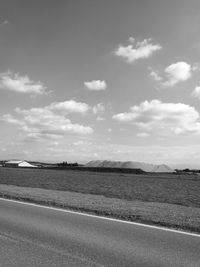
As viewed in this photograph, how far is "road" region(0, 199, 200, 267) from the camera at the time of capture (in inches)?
243

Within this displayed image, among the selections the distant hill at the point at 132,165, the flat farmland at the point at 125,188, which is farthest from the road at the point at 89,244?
the distant hill at the point at 132,165

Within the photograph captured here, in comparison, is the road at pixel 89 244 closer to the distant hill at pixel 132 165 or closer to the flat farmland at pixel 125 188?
the flat farmland at pixel 125 188

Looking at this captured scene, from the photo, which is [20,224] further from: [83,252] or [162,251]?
[162,251]

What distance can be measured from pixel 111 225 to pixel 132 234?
1296mm

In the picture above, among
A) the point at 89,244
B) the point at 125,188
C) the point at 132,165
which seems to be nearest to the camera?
the point at 89,244

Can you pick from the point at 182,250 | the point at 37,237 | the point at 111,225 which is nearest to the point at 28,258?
the point at 37,237

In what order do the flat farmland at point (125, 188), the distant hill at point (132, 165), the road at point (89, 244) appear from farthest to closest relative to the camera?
the distant hill at point (132, 165)
the flat farmland at point (125, 188)
the road at point (89, 244)

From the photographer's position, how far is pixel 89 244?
290 inches

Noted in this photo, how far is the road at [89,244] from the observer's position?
243 inches

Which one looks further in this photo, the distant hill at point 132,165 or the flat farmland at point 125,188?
the distant hill at point 132,165

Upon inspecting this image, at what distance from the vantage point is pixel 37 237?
25.9ft

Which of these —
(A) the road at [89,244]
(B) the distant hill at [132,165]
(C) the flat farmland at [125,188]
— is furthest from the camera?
(B) the distant hill at [132,165]

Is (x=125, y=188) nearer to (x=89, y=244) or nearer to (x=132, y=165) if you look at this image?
(x=89, y=244)

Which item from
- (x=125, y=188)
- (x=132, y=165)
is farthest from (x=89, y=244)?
(x=132, y=165)
